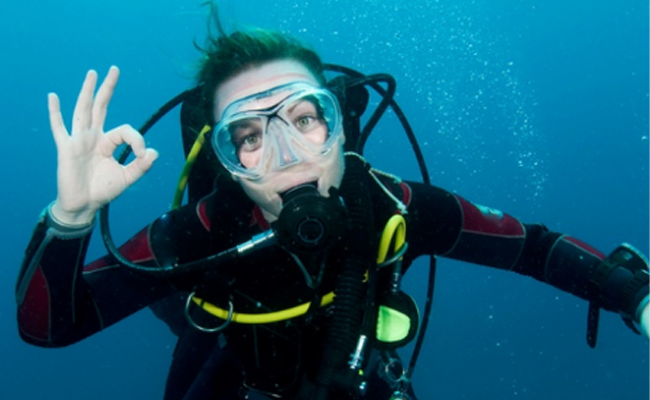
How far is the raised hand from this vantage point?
2070 millimetres

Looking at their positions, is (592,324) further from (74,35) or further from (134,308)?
(74,35)

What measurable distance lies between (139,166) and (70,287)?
645 mm

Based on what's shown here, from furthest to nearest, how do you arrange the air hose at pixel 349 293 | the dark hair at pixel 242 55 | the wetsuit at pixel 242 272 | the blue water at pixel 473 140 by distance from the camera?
the blue water at pixel 473 140 < the dark hair at pixel 242 55 < the wetsuit at pixel 242 272 < the air hose at pixel 349 293

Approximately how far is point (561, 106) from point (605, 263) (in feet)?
99.0

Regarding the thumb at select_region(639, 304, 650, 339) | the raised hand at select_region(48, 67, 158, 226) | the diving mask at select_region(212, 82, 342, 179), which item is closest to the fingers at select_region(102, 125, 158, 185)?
the raised hand at select_region(48, 67, 158, 226)

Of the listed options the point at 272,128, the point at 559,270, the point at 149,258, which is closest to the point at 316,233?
the point at 272,128

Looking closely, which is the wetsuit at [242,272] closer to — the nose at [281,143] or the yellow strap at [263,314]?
the yellow strap at [263,314]

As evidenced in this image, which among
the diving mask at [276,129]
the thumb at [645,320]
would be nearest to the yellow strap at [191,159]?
the diving mask at [276,129]

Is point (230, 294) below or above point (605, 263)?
below

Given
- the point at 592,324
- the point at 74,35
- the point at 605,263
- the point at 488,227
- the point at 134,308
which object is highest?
the point at 74,35

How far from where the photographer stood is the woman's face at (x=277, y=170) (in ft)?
7.57

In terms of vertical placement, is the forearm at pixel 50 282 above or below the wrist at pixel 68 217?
below

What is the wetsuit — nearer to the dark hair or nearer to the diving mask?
the diving mask

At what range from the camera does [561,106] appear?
29.3 m
